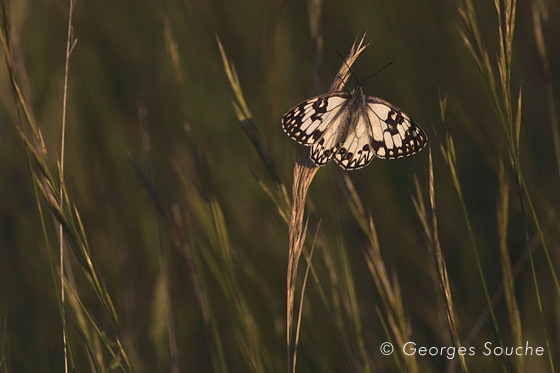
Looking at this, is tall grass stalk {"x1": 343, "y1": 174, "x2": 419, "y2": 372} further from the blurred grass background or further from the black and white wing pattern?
the black and white wing pattern

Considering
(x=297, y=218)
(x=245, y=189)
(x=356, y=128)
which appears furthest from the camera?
(x=245, y=189)

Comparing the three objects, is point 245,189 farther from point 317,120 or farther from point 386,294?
point 386,294

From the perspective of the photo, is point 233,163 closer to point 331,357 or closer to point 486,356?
point 331,357

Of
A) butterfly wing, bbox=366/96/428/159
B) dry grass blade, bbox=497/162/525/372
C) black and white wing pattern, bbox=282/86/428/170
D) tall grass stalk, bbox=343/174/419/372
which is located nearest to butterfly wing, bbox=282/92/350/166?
black and white wing pattern, bbox=282/86/428/170

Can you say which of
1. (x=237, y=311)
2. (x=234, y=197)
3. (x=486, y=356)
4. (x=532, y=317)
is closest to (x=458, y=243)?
(x=532, y=317)

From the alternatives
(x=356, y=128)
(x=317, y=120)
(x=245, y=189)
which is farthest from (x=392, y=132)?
(x=245, y=189)

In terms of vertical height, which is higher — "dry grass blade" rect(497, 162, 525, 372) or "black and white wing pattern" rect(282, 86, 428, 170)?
"black and white wing pattern" rect(282, 86, 428, 170)

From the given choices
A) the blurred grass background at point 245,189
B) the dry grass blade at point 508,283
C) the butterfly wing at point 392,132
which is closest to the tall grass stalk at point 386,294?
the blurred grass background at point 245,189
